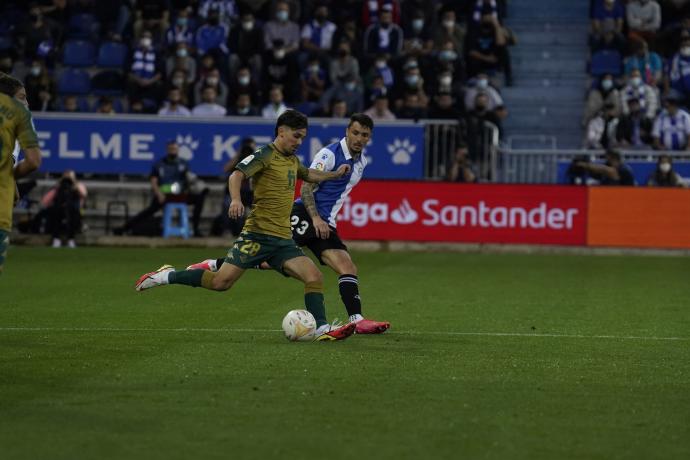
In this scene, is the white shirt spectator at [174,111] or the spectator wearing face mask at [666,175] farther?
the white shirt spectator at [174,111]

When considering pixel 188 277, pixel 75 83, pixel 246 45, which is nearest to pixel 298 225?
pixel 188 277

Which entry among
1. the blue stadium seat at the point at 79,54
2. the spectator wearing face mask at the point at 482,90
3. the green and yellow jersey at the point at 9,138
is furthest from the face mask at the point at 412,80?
the green and yellow jersey at the point at 9,138

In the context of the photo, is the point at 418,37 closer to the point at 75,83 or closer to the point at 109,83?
the point at 109,83

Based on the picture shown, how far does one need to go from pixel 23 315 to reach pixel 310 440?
23.3ft

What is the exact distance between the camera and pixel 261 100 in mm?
29312

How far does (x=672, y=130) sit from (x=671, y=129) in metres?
Result: 0.03

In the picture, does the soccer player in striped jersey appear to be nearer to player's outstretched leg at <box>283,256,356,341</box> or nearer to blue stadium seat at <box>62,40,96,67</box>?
player's outstretched leg at <box>283,256,356,341</box>

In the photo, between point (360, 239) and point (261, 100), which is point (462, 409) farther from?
point (261, 100)

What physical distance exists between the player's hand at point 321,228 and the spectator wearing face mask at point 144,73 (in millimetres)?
17662

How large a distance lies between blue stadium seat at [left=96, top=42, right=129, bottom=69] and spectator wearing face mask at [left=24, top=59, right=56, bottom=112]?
1.37 metres

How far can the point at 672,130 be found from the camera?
27.6 meters

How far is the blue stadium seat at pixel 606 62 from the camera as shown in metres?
31.1

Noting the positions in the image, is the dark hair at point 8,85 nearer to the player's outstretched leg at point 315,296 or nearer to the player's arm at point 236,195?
the player's arm at point 236,195

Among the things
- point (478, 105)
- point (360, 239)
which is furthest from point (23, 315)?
point (478, 105)
